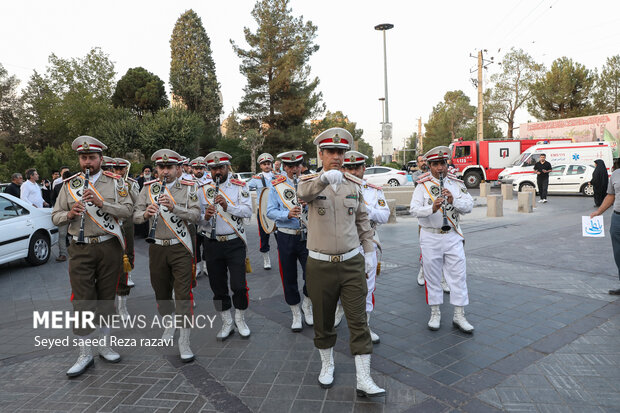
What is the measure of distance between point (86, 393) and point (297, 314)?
2282mm

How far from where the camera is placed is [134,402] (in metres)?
3.42

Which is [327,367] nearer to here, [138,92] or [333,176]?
[333,176]

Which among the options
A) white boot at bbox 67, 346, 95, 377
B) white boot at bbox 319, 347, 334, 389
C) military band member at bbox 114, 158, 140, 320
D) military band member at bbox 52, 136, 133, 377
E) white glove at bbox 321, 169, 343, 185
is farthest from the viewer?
military band member at bbox 114, 158, 140, 320

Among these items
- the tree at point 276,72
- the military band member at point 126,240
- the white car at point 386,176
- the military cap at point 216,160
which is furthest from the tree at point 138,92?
the military cap at point 216,160

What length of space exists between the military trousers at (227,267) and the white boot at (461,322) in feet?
7.99

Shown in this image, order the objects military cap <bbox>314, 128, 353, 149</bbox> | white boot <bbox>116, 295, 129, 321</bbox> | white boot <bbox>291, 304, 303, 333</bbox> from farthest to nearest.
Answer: white boot <bbox>116, 295, 129, 321</bbox> < white boot <bbox>291, 304, 303, 333</bbox> < military cap <bbox>314, 128, 353, 149</bbox>

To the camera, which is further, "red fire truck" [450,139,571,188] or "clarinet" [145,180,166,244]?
"red fire truck" [450,139,571,188]

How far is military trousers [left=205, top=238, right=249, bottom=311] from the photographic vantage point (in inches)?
182

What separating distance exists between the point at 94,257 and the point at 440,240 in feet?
12.3

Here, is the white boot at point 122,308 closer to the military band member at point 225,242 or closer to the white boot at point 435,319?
the military band member at point 225,242

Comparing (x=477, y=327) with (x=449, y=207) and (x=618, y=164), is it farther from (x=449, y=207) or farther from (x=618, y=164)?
(x=618, y=164)

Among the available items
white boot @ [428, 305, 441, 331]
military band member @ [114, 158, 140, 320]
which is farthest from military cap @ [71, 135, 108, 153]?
white boot @ [428, 305, 441, 331]

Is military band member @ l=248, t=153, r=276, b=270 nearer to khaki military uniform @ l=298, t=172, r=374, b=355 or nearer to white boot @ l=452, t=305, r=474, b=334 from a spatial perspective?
white boot @ l=452, t=305, r=474, b=334

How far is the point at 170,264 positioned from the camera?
4.27m
